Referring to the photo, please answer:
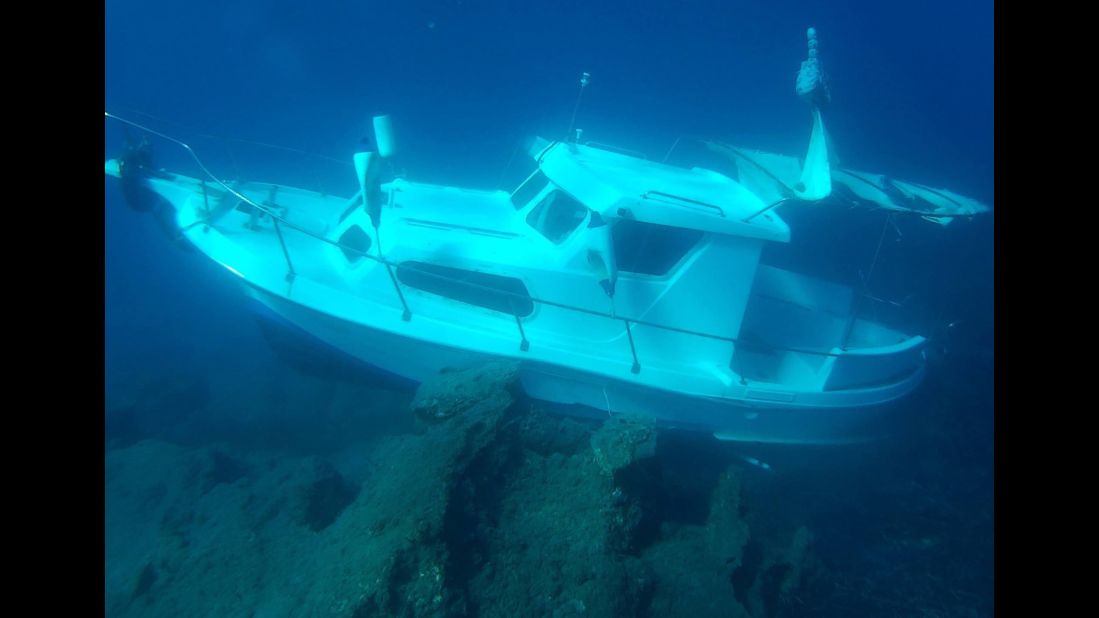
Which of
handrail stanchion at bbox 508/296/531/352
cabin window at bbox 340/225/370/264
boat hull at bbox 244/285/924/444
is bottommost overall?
boat hull at bbox 244/285/924/444

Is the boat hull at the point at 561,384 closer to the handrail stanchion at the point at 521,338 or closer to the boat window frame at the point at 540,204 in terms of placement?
the handrail stanchion at the point at 521,338

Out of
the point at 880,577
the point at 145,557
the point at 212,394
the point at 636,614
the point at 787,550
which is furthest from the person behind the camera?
the point at 212,394

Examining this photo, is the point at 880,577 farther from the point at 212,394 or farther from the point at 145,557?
the point at 212,394

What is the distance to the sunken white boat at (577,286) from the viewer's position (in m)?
4.84

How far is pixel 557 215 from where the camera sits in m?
5.45

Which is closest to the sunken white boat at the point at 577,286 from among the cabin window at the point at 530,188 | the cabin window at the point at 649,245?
the cabin window at the point at 649,245

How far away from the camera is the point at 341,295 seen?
4996 millimetres

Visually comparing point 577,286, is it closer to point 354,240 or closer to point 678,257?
point 678,257

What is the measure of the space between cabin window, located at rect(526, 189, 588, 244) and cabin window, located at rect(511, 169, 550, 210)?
17.6 inches

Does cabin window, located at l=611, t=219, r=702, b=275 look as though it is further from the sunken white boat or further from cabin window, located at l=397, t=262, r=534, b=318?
cabin window, located at l=397, t=262, r=534, b=318

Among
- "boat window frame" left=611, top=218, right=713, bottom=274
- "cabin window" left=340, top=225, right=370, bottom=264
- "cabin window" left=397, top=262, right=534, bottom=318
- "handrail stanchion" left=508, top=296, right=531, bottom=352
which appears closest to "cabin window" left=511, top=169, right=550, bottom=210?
"cabin window" left=397, top=262, right=534, bottom=318

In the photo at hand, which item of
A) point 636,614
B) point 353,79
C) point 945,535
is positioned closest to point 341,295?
point 636,614

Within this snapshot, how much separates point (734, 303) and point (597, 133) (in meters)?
8.59

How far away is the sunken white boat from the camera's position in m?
4.84
